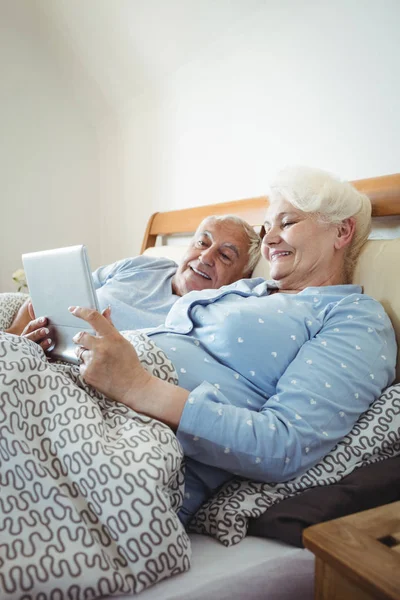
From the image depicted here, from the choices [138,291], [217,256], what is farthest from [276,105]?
[138,291]

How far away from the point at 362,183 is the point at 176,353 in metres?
0.84

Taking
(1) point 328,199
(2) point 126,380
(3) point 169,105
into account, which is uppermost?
(3) point 169,105

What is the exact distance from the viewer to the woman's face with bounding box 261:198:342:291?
1.41 meters

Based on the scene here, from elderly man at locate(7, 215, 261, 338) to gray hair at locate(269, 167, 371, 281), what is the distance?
1.36 ft

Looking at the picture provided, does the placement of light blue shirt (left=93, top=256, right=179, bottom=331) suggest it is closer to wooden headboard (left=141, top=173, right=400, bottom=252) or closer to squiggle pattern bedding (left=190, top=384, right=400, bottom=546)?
wooden headboard (left=141, top=173, right=400, bottom=252)

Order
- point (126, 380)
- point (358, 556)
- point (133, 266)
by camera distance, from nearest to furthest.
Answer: point (358, 556), point (126, 380), point (133, 266)

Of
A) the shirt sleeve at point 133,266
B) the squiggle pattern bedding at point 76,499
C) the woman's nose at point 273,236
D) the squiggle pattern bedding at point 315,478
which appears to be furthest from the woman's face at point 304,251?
the shirt sleeve at point 133,266

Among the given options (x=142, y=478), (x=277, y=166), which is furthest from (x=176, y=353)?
(x=277, y=166)

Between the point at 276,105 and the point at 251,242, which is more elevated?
the point at 276,105

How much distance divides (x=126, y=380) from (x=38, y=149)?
9.01 feet

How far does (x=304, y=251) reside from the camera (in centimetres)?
141

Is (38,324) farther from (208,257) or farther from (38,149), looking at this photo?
(38,149)

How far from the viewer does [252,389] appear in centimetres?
115

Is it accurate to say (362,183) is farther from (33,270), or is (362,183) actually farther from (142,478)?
(142,478)
